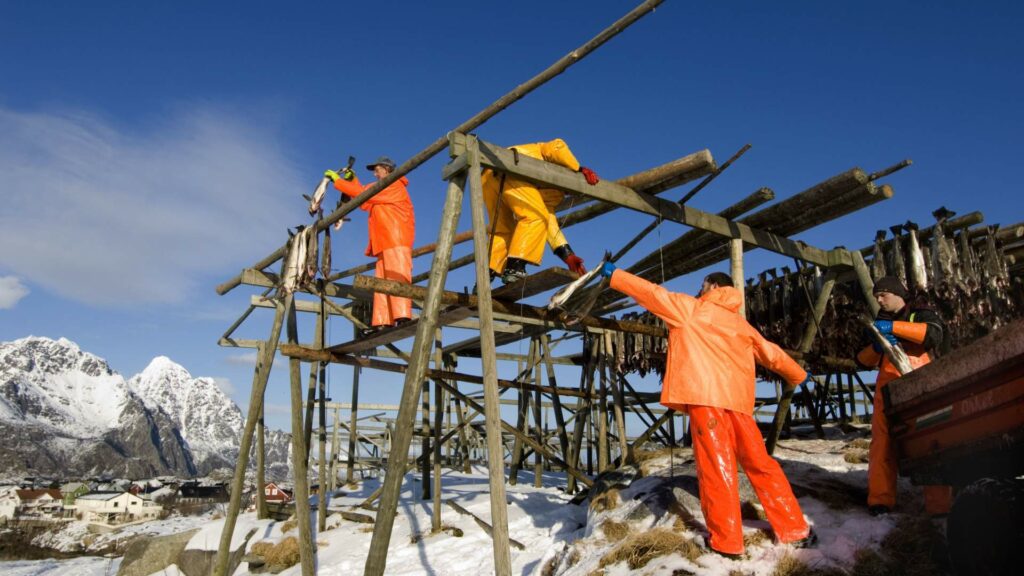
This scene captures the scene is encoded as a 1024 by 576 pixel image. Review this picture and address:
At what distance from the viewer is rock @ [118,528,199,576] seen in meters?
11.2

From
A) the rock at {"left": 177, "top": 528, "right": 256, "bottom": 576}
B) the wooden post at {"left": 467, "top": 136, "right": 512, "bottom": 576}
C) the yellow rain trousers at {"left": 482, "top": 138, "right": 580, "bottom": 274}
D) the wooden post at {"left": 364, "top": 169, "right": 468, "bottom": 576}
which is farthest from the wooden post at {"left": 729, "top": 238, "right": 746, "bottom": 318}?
the rock at {"left": 177, "top": 528, "right": 256, "bottom": 576}

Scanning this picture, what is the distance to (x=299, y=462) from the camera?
7.46 metres

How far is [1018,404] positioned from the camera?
139 inches

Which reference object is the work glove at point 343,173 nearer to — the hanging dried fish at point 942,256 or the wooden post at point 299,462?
the wooden post at point 299,462

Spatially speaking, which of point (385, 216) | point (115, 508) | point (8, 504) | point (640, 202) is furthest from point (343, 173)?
point (8, 504)

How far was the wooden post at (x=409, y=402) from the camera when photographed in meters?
4.78

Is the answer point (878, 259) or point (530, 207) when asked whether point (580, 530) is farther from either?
point (878, 259)

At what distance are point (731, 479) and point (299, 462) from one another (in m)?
4.91

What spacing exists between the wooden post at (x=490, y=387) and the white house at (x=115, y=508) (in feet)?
236

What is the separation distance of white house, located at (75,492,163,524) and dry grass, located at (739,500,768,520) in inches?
2844

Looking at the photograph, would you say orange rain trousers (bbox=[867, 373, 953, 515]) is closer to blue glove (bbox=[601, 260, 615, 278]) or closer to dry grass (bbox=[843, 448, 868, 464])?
dry grass (bbox=[843, 448, 868, 464])

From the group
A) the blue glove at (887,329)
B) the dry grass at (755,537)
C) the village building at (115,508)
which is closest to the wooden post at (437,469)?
the dry grass at (755,537)

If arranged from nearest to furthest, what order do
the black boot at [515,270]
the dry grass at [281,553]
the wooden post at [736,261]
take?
1. the black boot at [515,270]
2. the wooden post at [736,261]
3. the dry grass at [281,553]

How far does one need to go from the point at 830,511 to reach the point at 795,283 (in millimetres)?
5661
